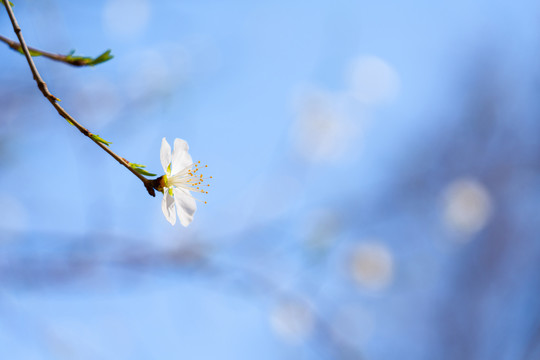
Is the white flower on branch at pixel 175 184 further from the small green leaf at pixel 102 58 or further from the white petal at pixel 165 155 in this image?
the small green leaf at pixel 102 58

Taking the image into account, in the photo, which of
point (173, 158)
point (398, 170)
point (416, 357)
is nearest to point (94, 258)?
point (173, 158)

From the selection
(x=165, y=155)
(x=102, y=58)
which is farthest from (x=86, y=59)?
(x=165, y=155)

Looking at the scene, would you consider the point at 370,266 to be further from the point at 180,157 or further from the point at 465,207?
the point at 180,157

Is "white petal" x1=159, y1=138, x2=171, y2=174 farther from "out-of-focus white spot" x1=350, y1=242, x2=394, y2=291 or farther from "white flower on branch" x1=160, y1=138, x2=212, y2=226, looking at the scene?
"out-of-focus white spot" x1=350, y1=242, x2=394, y2=291

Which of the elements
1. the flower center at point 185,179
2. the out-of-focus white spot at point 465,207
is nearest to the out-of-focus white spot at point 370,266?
the out-of-focus white spot at point 465,207

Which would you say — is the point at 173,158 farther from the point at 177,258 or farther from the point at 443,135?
the point at 443,135
